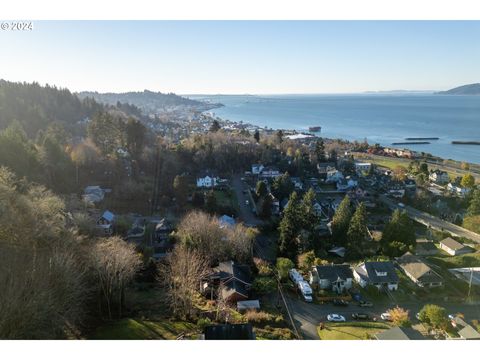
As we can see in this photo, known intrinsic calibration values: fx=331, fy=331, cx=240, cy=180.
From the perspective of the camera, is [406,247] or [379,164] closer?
[406,247]

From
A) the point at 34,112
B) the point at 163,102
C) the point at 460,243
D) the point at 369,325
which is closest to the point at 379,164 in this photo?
the point at 460,243

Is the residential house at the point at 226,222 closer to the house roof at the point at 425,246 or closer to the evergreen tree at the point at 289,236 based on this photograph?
the evergreen tree at the point at 289,236

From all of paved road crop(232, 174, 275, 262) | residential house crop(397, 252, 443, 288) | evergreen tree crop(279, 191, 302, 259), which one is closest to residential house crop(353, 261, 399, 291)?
residential house crop(397, 252, 443, 288)

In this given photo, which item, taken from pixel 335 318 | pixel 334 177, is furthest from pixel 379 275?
pixel 334 177

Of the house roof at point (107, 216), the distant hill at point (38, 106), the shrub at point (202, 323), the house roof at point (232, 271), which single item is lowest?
the house roof at point (232, 271)

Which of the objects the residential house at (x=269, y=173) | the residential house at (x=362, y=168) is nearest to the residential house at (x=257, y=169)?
the residential house at (x=269, y=173)

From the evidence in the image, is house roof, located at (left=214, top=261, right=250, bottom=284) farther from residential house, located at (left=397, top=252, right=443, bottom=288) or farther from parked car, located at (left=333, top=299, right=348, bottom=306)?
residential house, located at (left=397, top=252, right=443, bottom=288)

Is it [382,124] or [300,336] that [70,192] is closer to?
[300,336]
